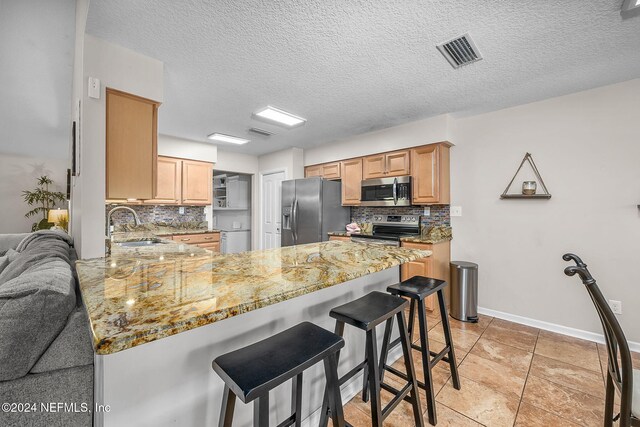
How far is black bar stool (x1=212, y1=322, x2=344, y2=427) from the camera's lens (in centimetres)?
81

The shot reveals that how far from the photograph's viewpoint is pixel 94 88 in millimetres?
1774

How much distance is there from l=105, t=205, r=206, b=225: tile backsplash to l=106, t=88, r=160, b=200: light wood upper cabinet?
276 cm

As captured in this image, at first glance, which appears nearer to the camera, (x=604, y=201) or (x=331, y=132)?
(x=604, y=201)

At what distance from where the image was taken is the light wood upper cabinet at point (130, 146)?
6.14 ft

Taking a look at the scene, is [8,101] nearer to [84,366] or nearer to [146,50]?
[146,50]

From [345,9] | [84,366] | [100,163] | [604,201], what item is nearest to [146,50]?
[100,163]

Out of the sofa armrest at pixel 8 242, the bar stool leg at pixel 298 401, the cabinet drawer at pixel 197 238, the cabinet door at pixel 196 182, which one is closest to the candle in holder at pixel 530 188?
the bar stool leg at pixel 298 401

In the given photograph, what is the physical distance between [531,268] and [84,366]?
3710 mm

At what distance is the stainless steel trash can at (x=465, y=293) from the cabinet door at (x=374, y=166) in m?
1.63

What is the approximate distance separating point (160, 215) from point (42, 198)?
361 centimetres

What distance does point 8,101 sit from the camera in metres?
3.38

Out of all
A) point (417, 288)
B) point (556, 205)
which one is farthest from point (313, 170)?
point (417, 288)

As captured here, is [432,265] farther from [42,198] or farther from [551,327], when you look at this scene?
[42,198]

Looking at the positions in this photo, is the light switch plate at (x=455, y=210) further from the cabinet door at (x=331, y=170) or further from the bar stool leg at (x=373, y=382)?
the bar stool leg at (x=373, y=382)
